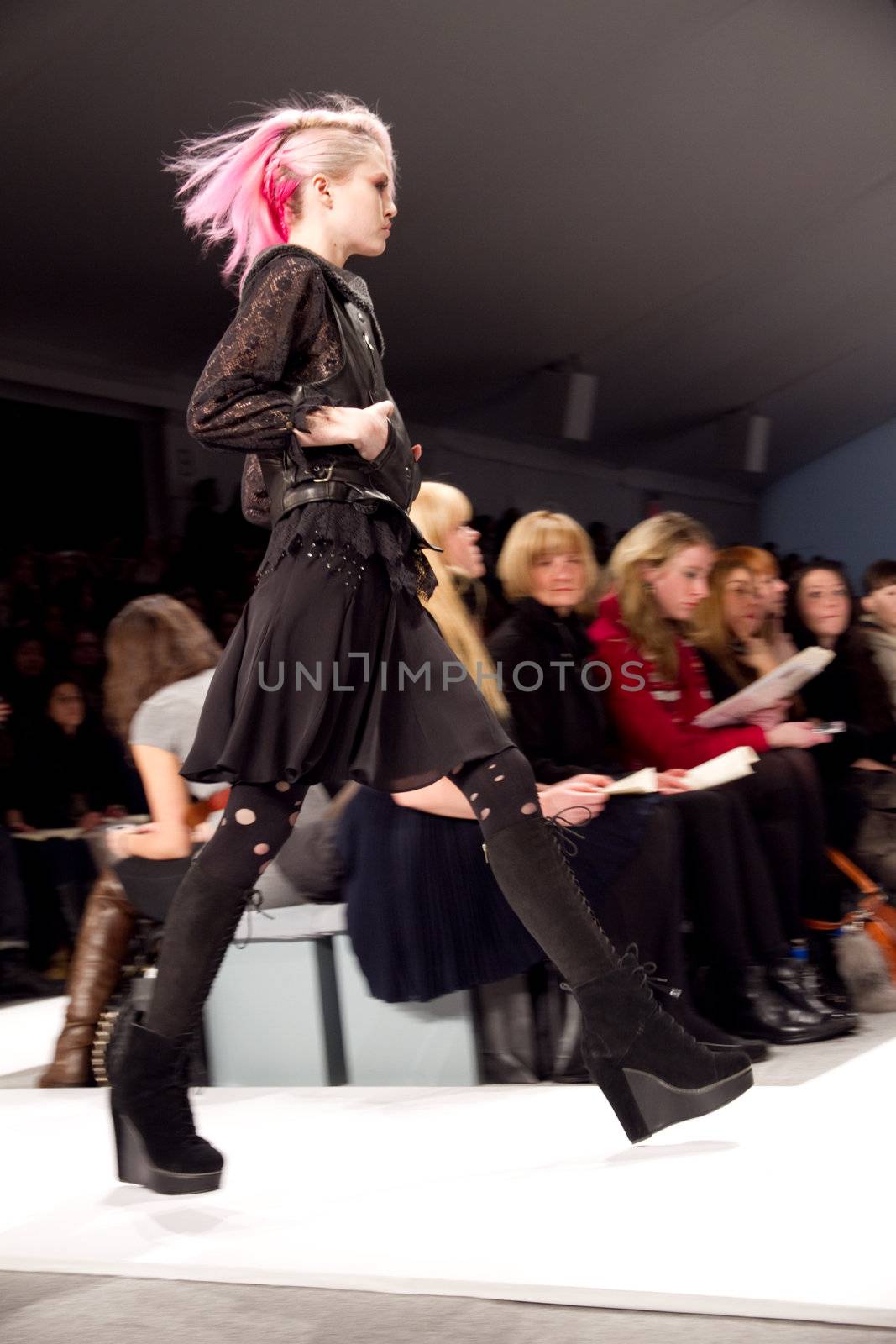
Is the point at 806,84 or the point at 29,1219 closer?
the point at 29,1219

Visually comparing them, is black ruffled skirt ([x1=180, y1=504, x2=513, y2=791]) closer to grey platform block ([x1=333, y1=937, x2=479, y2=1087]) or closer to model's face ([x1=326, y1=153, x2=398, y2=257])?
model's face ([x1=326, y1=153, x2=398, y2=257])

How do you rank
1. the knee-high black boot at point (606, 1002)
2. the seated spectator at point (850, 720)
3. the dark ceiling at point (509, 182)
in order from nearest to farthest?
the knee-high black boot at point (606, 1002)
the seated spectator at point (850, 720)
the dark ceiling at point (509, 182)

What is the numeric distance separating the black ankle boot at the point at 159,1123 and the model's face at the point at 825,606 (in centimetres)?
251

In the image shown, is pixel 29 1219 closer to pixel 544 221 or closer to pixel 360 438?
pixel 360 438

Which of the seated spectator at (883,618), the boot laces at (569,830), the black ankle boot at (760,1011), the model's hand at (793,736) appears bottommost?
the black ankle boot at (760,1011)

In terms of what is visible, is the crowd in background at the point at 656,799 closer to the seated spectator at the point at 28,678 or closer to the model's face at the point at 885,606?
the model's face at the point at 885,606

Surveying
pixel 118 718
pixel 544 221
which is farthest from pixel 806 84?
pixel 118 718

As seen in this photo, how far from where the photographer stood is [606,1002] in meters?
1.43

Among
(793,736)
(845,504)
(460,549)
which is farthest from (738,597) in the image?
(845,504)

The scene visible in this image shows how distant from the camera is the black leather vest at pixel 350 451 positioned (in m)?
1.51

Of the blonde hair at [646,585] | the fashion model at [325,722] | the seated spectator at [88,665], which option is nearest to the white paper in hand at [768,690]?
the blonde hair at [646,585]

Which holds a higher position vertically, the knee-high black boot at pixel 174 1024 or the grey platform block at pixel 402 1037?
the knee-high black boot at pixel 174 1024

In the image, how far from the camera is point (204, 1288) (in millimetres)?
1280

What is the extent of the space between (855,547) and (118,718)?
11.4 meters
